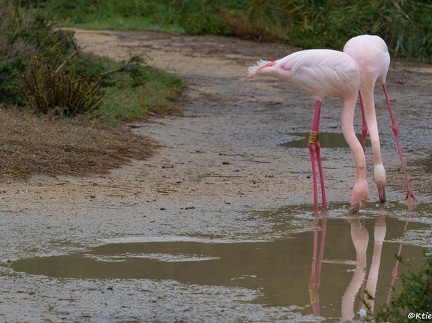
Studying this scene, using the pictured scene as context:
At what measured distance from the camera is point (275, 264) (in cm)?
610

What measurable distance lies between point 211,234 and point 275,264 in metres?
0.93

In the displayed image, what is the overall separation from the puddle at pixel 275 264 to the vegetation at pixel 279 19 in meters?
11.7

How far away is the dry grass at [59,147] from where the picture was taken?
28.7ft

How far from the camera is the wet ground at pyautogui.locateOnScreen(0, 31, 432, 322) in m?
5.29

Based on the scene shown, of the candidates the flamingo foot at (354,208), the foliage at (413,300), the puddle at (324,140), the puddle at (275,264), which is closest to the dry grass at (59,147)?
the puddle at (324,140)

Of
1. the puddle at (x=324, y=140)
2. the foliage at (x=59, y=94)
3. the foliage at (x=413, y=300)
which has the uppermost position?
the foliage at (x=413, y=300)

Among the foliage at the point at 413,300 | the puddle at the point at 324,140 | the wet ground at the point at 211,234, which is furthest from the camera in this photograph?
the puddle at the point at 324,140

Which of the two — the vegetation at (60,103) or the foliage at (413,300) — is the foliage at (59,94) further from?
the foliage at (413,300)

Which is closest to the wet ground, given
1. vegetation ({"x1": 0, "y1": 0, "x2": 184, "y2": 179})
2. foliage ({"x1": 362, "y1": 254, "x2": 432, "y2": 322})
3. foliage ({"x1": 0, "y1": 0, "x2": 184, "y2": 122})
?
vegetation ({"x1": 0, "y1": 0, "x2": 184, "y2": 179})

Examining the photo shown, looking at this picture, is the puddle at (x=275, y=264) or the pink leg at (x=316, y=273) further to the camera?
the puddle at (x=275, y=264)

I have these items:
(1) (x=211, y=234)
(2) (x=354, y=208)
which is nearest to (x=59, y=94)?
(2) (x=354, y=208)

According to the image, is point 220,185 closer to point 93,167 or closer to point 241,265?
point 93,167

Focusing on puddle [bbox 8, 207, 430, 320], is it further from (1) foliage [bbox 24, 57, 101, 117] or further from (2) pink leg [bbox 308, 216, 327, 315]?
(1) foliage [bbox 24, 57, 101, 117]

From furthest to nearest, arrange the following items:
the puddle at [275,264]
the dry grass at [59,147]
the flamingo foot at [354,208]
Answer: the dry grass at [59,147] < the flamingo foot at [354,208] < the puddle at [275,264]
